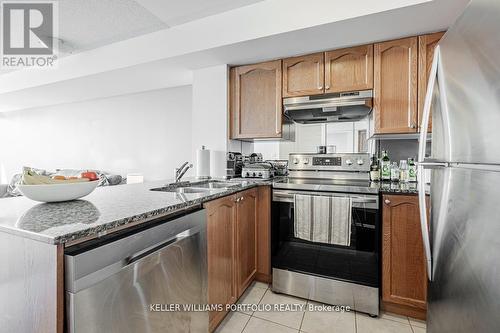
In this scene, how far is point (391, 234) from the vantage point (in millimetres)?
1639

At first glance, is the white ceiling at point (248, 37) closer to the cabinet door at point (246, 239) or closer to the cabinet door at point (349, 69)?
the cabinet door at point (349, 69)

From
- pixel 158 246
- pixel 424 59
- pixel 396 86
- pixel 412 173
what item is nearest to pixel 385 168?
pixel 412 173

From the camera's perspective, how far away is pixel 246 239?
6.06 feet

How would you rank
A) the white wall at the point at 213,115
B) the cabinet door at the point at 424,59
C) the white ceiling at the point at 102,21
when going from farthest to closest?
the white wall at the point at 213,115 < the white ceiling at the point at 102,21 < the cabinet door at the point at 424,59

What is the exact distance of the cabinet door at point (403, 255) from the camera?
61.9 inches

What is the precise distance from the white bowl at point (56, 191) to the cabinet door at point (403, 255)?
1807 mm

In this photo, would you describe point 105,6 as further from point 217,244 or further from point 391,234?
point 391,234

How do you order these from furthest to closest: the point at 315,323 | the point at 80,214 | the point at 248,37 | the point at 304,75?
1. the point at 304,75
2. the point at 248,37
3. the point at 315,323
4. the point at 80,214

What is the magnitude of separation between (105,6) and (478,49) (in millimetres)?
2456

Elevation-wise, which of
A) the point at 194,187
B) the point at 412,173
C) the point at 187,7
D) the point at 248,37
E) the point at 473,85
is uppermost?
the point at 187,7

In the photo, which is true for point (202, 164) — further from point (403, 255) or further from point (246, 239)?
point (403, 255)

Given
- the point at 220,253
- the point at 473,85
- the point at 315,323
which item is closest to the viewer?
the point at 473,85

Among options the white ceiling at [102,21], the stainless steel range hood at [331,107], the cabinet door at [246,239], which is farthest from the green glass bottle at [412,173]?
the white ceiling at [102,21]

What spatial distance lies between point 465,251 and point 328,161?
61.1 inches
